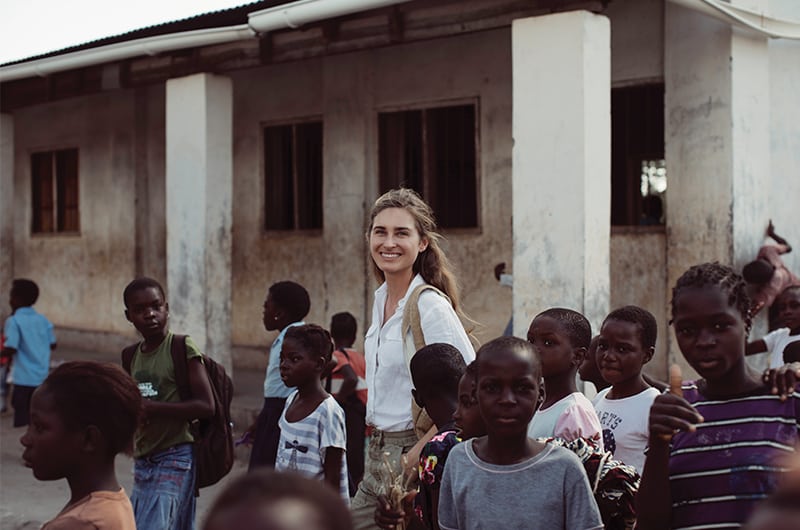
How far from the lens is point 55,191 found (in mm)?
13828

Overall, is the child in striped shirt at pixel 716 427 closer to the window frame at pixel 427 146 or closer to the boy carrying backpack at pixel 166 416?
the boy carrying backpack at pixel 166 416

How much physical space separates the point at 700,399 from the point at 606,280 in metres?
4.63

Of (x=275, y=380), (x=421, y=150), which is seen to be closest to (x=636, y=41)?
(x=421, y=150)

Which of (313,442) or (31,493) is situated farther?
(31,493)

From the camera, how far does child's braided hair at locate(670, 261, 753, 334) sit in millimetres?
2307

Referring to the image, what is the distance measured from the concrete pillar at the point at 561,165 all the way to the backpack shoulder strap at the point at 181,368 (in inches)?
128

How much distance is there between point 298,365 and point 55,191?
10807 millimetres

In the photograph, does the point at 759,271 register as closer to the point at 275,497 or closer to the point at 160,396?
the point at 160,396


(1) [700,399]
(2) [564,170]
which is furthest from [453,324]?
(2) [564,170]

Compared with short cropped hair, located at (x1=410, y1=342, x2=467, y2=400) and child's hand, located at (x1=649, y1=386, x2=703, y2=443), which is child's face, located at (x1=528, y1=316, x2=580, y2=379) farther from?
child's hand, located at (x1=649, y1=386, x2=703, y2=443)

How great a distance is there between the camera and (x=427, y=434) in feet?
10.9

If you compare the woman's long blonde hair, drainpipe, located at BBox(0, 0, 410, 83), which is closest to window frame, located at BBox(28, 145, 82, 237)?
drainpipe, located at BBox(0, 0, 410, 83)

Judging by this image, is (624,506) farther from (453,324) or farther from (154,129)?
(154,129)

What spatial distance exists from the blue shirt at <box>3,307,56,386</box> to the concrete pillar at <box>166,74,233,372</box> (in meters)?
1.24
